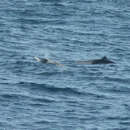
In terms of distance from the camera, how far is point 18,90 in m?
38.9

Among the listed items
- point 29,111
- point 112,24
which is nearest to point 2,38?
point 112,24

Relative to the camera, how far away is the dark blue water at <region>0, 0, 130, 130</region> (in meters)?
35.2

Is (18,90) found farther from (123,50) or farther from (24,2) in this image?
(24,2)

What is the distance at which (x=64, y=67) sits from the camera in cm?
4584

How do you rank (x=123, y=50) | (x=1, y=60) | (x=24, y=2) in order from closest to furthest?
(x=1, y=60) → (x=123, y=50) → (x=24, y=2)

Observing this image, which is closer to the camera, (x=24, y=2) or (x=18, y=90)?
(x=18, y=90)

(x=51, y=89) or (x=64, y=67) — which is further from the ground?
(x=51, y=89)

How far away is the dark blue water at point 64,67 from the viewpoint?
35219 millimetres

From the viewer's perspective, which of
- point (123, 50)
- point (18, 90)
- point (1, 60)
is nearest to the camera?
point (18, 90)

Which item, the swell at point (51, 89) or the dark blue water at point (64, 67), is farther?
the swell at point (51, 89)

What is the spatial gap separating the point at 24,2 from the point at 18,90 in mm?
25778

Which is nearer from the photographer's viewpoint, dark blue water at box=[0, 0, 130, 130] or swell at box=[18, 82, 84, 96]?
dark blue water at box=[0, 0, 130, 130]

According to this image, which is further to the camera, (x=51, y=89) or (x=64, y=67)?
(x=64, y=67)

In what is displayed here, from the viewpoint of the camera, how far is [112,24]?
189ft
